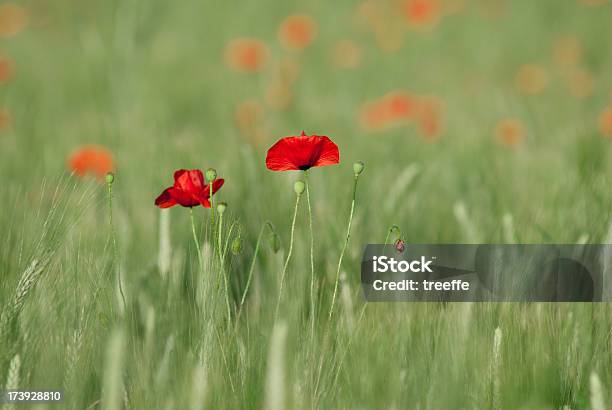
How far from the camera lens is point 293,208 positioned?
1251 mm

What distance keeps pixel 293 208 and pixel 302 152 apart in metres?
0.36

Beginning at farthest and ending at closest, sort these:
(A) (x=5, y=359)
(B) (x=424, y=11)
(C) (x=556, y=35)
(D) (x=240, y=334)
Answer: (C) (x=556, y=35) → (B) (x=424, y=11) → (D) (x=240, y=334) → (A) (x=5, y=359)

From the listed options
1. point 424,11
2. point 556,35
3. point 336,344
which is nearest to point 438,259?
point 336,344

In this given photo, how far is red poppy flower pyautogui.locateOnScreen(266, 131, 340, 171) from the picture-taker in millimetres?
891

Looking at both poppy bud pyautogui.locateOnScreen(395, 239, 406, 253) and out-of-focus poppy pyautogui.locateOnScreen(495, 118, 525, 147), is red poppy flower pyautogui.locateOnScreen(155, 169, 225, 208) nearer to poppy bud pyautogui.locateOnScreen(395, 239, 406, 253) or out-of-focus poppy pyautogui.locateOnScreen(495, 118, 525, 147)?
poppy bud pyautogui.locateOnScreen(395, 239, 406, 253)

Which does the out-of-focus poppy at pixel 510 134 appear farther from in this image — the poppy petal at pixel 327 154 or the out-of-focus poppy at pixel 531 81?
the poppy petal at pixel 327 154

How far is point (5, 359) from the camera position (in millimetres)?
848

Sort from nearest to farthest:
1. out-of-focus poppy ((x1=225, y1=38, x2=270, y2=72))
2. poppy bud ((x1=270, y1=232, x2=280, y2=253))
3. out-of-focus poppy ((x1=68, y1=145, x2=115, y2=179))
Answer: poppy bud ((x1=270, y1=232, x2=280, y2=253)) → out-of-focus poppy ((x1=68, y1=145, x2=115, y2=179)) → out-of-focus poppy ((x1=225, y1=38, x2=270, y2=72))

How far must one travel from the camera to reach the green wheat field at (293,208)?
861 millimetres

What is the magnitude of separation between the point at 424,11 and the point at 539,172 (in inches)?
48.8

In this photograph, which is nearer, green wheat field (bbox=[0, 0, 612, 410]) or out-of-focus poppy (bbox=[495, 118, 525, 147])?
green wheat field (bbox=[0, 0, 612, 410])

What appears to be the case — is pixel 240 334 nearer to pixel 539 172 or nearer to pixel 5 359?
pixel 5 359

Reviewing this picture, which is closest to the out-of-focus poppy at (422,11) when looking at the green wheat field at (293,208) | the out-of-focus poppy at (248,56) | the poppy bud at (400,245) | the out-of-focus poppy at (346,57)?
the green wheat field at (293,208)

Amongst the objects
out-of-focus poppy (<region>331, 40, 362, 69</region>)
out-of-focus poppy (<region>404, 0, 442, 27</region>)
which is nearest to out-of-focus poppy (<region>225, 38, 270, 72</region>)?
out-of-focus poppy (<region>331, 40, 362, 69</region>)
